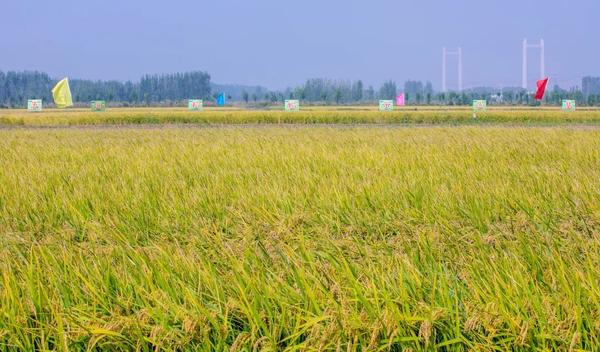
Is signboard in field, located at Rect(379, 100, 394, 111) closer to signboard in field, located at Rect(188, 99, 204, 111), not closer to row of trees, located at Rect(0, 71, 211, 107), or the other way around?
signboard in field, located at Rect(188, 99, 204, 111)

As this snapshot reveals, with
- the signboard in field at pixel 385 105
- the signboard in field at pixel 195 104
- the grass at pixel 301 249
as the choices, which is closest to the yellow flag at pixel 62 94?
the grass at pixel 301 249

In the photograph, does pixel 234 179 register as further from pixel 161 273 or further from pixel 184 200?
pixel 161 273

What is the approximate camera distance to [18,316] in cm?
290

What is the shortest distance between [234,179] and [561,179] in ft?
11.6

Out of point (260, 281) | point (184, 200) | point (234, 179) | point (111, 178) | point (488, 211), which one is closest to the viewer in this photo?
point (260, 281)

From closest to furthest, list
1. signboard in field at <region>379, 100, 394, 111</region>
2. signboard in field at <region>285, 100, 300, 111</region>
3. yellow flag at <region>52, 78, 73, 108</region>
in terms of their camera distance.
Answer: yellow flag at <region>52, 78, 73, 108</region>
signboard in field at <region>285, 100, 300, 111</region>
signboard in field at <region>379, 100, 394, 111</region>

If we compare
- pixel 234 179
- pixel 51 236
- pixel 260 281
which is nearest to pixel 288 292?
pixel 260 281

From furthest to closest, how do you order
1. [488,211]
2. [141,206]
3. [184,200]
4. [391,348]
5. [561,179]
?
[561,179], [184,200], [141,206], [488,211], [391,348]

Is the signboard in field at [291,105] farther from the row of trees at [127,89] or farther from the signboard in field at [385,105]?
the row of trees at [127,89]

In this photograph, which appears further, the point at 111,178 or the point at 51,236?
the point at 111,178

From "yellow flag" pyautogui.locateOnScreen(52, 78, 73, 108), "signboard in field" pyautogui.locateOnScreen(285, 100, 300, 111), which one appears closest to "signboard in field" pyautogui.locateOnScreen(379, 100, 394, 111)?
"signboard in field" pyautogui.locateOnScreen(285, 100, 300, 111)

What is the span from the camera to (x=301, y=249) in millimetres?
3752

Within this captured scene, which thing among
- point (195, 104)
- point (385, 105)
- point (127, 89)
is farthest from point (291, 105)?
point (127, 89)

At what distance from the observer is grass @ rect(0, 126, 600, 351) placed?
2.69m
